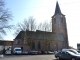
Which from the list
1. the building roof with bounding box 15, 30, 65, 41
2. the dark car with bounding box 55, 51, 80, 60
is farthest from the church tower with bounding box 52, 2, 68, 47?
the dark car with bounding box 55, 51, 80, 60

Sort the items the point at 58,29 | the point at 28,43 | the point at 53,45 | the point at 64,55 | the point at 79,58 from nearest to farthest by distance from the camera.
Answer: the point at 79,58
the point at 64,55
the point at 28,43
the point at 53,45
the point at 58,29

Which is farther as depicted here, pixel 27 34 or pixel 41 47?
pixel 41 47

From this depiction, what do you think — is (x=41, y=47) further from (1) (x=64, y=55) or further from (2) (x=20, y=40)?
(1) (x=64, y=55)

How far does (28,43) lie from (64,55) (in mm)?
33485

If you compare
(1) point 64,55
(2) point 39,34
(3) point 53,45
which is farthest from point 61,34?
(1) point 64,55

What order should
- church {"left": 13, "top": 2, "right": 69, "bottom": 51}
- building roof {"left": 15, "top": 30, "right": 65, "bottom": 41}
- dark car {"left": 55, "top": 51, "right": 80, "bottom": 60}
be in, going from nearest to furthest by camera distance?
1. dark car {"left": 55, "top": 51, "right": 80, "bottom": 60}
2. church {"left": 13, "top": 2, "right": 69, "bottom": 51}
3. building roof {"left": 15, "top": 30, "right": 65, "bottom": 41}

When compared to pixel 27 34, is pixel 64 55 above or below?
below

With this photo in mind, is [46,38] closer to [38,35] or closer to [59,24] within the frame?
[38,35]

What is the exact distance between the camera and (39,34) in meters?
59.8

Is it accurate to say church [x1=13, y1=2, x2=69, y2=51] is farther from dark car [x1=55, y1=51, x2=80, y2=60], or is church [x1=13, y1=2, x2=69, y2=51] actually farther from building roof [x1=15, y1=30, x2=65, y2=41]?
dark car [x1=55, y1=51, x2=80, y2=60]

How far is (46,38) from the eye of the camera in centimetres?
5375

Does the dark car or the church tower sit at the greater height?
the church tower

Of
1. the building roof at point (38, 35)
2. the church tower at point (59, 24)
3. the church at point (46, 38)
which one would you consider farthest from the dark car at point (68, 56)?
the church tower at point (59, 24)

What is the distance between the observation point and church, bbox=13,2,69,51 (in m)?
53.6
